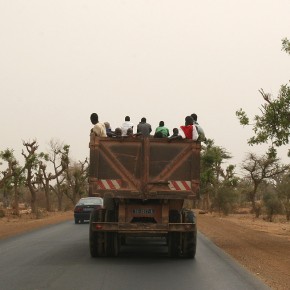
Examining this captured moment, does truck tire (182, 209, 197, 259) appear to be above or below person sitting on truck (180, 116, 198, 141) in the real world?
below

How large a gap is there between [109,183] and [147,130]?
2.28m

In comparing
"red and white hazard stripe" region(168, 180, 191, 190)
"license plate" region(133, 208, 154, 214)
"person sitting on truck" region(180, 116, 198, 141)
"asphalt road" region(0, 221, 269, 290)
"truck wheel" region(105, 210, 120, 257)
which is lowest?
"asphalt road" region(0, 221, 269, 290)

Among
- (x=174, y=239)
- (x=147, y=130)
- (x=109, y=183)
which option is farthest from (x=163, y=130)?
(x=174, y=239)

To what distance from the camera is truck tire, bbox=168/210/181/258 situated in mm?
13531

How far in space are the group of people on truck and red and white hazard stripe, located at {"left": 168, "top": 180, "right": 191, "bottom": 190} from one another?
3.43 feet

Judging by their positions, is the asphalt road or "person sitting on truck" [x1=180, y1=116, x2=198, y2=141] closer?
the asphalt road

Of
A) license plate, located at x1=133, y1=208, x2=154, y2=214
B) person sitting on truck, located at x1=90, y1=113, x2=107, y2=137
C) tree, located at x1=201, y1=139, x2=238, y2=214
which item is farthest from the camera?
tree, located at x1=201, y1=139, x2=238, y2=214

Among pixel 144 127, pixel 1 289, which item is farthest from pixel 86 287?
pixel 144 127

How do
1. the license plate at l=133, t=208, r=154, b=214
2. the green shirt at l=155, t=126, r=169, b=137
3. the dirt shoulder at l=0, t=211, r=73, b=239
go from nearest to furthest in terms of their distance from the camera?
the license plate at l=133, t=208, r=154, b=214, the green shirt at l=155, t=126, r=169, b=137, the dirt shoulder at l=0, t=211, r=73, b=239

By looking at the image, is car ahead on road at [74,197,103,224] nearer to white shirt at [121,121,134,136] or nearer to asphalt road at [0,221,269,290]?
asphalt road at [0,221,269,290]

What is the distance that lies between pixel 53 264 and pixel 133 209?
2246mm

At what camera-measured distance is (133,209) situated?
528 inches

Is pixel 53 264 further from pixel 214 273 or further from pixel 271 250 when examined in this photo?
pixel 271 250

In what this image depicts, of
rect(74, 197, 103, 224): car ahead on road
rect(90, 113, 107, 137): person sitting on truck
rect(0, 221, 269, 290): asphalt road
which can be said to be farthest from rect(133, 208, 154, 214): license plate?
rect(74, 197, 103, 224): car ahead on road
